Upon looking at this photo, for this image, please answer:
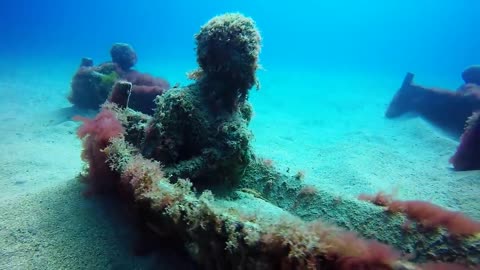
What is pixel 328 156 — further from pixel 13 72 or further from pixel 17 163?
pixel 13 72

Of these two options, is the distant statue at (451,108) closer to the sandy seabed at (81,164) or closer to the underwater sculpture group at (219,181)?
the sandy seabed at (81,164)

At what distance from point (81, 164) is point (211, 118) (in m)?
4.30

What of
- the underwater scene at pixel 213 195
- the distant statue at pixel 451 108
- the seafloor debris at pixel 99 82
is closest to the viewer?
the underwater scene at pixel 213 195

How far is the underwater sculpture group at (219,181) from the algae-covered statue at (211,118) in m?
0.01

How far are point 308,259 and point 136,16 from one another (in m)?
118

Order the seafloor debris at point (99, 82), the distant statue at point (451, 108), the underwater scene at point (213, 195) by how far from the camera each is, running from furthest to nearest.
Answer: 1. the seafloor debris at point (99, 82)
2. the distant statue at point (451, 108)
3. the underwater scene at point (213, 195)

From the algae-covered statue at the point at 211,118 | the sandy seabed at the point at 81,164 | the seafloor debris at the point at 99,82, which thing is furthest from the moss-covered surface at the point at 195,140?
the seafloor debris at the point at 99,82

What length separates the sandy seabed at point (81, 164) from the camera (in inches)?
145

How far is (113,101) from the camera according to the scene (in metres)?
5.14

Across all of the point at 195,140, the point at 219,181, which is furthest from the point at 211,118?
the point at 219,181

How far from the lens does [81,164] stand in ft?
23.3

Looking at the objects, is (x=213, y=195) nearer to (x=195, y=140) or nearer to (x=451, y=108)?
(x=195, y=140)

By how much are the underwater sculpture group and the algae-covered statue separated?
0.04 ft

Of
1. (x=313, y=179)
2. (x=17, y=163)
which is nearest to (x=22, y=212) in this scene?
(x=17, y=163)
